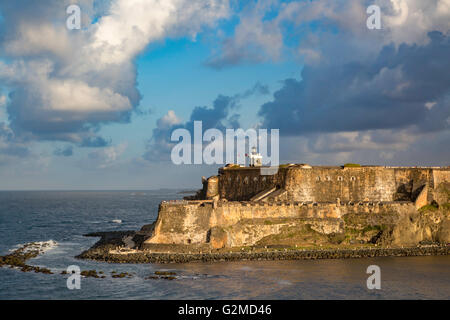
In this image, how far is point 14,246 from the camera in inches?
2717

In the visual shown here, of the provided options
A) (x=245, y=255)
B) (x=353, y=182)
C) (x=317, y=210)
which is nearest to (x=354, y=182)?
(x=353, y=182)

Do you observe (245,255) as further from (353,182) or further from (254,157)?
(254,157)

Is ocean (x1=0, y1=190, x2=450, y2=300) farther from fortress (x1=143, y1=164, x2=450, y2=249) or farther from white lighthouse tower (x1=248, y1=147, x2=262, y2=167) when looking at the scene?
white lighthouse tower (x1=248, y1=147, x2=262, y2=167)

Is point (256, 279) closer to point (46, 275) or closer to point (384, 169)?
point (46, 275)

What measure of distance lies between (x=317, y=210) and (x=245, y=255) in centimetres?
1240

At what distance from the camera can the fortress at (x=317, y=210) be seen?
58844 millimetres

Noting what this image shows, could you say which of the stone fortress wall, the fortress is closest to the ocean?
the fortress

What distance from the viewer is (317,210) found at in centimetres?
6338

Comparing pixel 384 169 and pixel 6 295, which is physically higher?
pixel 384 169

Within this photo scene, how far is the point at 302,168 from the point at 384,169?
11725 mm

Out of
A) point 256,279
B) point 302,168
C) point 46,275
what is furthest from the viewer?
point 302,168

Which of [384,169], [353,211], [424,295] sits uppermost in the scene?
[384,169]
